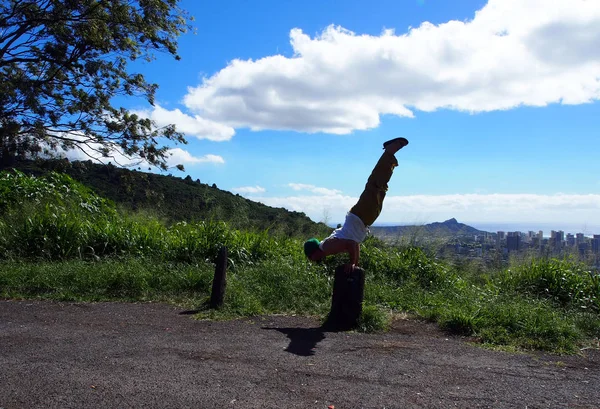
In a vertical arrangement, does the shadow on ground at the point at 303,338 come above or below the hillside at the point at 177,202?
below

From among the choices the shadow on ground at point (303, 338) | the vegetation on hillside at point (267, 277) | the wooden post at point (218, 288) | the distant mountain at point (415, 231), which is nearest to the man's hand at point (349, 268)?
the vegetation on hillside at point (267, 277)

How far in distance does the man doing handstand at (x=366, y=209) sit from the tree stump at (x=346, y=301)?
0.33 ft

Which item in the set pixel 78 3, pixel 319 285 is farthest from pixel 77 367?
pixel 78 3

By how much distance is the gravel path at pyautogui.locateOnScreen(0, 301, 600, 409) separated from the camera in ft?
10.1

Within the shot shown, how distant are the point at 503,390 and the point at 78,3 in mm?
11318

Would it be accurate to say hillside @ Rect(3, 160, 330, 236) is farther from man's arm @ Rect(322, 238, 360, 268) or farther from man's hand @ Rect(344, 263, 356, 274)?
man's hand @ Rect(344, 263, 356, 274)

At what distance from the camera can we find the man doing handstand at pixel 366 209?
198 inches

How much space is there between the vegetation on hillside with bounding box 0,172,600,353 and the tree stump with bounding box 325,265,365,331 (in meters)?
0.14

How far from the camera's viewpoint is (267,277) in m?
6.89

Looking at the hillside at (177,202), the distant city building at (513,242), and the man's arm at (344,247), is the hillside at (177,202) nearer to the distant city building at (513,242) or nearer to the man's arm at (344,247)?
the distant city building at (513,242)

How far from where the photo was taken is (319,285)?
22.0 ft

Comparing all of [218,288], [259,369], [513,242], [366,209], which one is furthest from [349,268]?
[513,242]

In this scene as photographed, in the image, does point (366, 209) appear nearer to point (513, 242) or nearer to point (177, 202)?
point (513, 242)

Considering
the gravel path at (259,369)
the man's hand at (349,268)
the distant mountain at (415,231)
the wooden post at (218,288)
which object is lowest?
the gravel path at (259,369)
